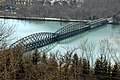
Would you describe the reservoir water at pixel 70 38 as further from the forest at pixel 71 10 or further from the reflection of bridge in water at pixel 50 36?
the forest at pixel 71 10

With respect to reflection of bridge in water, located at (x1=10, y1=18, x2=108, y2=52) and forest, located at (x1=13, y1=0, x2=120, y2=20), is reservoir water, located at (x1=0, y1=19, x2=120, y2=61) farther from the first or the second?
forest, located at (x1=13, y1=0, x2=120, y2=20)

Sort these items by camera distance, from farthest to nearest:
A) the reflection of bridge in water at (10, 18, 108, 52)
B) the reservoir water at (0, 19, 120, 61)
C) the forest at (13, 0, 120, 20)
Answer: the forest at (13, 0, 120, 20), the reservoir water at (0, 19, 120, 61), the reflection of bridge in water at (10, 18, 108, 52)

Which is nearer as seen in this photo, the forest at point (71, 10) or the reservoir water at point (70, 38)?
the reservoir water at point (70, 38)

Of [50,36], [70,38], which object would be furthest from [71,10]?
[50,36]

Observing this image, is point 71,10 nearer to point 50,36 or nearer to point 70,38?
point 70,38

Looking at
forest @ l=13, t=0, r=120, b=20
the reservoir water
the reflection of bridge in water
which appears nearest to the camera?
the reflection of bridge in water

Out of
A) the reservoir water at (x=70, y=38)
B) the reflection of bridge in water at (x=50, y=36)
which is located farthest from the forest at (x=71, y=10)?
the reflection of bridge in water at (x=50, y=36)

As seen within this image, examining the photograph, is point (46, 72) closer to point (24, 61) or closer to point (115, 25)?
point (24, 61)

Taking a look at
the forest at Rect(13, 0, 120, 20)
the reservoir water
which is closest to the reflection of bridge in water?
the reservoir water

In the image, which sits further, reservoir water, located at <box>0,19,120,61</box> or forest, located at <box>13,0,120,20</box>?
forest, located at <box>13,0,120,20</box>
